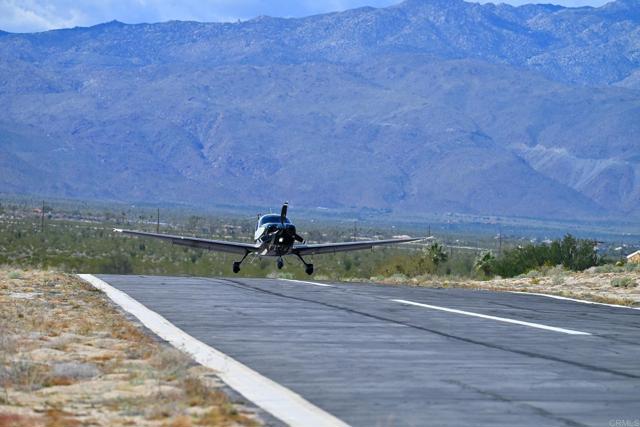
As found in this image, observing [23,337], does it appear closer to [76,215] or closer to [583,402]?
[583,402]

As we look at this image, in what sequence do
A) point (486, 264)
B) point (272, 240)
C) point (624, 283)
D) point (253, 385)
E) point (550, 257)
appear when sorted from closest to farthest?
point (253, 385)
point (624, 283)
point (272, 240)
point (550, 257)
point (486, 264)

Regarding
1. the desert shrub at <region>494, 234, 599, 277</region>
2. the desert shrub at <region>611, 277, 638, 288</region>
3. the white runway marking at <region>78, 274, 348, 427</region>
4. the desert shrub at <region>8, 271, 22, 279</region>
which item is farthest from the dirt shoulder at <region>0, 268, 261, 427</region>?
the desert shrub at <region>494, 234, 599, 277</region>

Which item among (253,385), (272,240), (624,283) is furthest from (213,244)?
(253,385)

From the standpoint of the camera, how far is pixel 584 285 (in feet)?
111

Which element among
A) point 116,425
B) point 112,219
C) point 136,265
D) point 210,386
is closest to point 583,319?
point 210,386

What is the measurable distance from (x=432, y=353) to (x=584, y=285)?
20.3m

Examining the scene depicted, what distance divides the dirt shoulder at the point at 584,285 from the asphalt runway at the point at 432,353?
3857mm

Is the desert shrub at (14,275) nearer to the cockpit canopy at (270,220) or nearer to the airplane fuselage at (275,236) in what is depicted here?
the airplane fuselage at (275,236)

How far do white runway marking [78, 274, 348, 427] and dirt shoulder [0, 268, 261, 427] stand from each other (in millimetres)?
192

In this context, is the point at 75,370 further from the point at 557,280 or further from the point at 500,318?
the point at 557,280

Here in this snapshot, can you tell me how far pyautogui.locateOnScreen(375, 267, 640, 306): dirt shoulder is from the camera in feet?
93.9

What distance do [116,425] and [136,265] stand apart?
2747 inches

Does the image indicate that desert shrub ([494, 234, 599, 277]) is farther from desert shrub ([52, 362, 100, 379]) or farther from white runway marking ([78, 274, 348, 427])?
desert shrub ([52, 362, 100, 379])

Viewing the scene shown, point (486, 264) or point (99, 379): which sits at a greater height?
point (486, 264)
